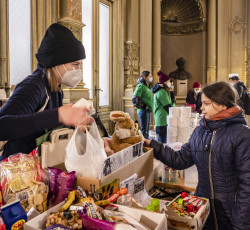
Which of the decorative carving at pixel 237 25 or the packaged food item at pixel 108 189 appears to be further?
the decorative carving at pixel 237 25

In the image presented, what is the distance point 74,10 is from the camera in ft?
14.7

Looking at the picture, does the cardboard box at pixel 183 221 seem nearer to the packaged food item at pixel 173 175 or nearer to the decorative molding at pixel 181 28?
the packaged food item at pixel 173 175

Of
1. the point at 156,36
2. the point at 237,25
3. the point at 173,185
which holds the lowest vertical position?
the point at 173,185

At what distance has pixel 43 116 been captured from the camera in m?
1.08

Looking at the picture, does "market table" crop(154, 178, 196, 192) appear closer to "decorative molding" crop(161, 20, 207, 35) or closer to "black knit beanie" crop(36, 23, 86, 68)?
"black knit beanie" crop(36, 23, 86, 68)

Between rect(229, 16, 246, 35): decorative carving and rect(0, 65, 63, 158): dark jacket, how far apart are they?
9.78 metres

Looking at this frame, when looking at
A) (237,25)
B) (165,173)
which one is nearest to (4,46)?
(165,173)

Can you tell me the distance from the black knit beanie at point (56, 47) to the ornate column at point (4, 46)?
2.59 metres

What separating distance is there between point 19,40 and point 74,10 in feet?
3.49

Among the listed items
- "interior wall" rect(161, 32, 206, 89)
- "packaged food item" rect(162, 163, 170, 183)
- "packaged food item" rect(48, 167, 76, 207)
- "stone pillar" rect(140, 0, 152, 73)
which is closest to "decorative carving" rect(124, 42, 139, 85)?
"stone pillar" rect(140, 0, 152, 73)

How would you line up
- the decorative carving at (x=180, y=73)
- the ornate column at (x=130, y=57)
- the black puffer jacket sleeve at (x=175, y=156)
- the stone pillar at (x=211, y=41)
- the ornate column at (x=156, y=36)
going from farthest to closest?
the stone pillar at (x=211, y=41), the decorative carving at (x=180, y=73), the ornate column at (x=156, y=36), the ornate column at (x=130, y=57), the black puffer jacket sleeve at (x=175, y=156)

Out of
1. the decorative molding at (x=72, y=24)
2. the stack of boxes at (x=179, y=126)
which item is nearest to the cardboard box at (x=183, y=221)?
the stack of boxes at (x=179, y=126)

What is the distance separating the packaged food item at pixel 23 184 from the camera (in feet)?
2.98

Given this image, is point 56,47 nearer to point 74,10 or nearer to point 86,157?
point 86,157
